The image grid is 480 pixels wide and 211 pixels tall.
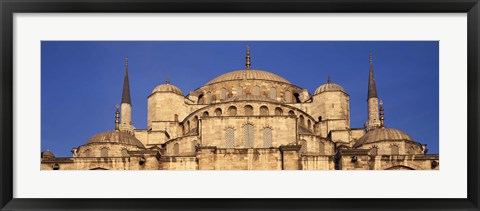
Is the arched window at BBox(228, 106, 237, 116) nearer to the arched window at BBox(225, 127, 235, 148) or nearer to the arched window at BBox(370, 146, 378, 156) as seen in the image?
the arched window at BBox(225, 127, 235, 148)

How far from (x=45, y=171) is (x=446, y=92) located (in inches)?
302

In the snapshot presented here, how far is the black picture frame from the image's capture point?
50.3 feet

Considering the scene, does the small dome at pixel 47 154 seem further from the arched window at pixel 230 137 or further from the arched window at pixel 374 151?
the arched window at pixel 374 151

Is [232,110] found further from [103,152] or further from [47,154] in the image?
[47,154]

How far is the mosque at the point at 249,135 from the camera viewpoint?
1219 inches

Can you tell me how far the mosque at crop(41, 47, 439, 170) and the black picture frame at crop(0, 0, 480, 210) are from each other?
94 centimetres

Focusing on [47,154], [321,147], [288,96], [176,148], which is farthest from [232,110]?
[47,154]

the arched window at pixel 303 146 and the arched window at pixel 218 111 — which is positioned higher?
the arched window at pixel 218 111

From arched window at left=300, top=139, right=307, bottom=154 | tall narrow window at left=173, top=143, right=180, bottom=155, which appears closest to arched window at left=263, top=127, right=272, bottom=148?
arched window at left=300, top=139, right=307, bottom=154
